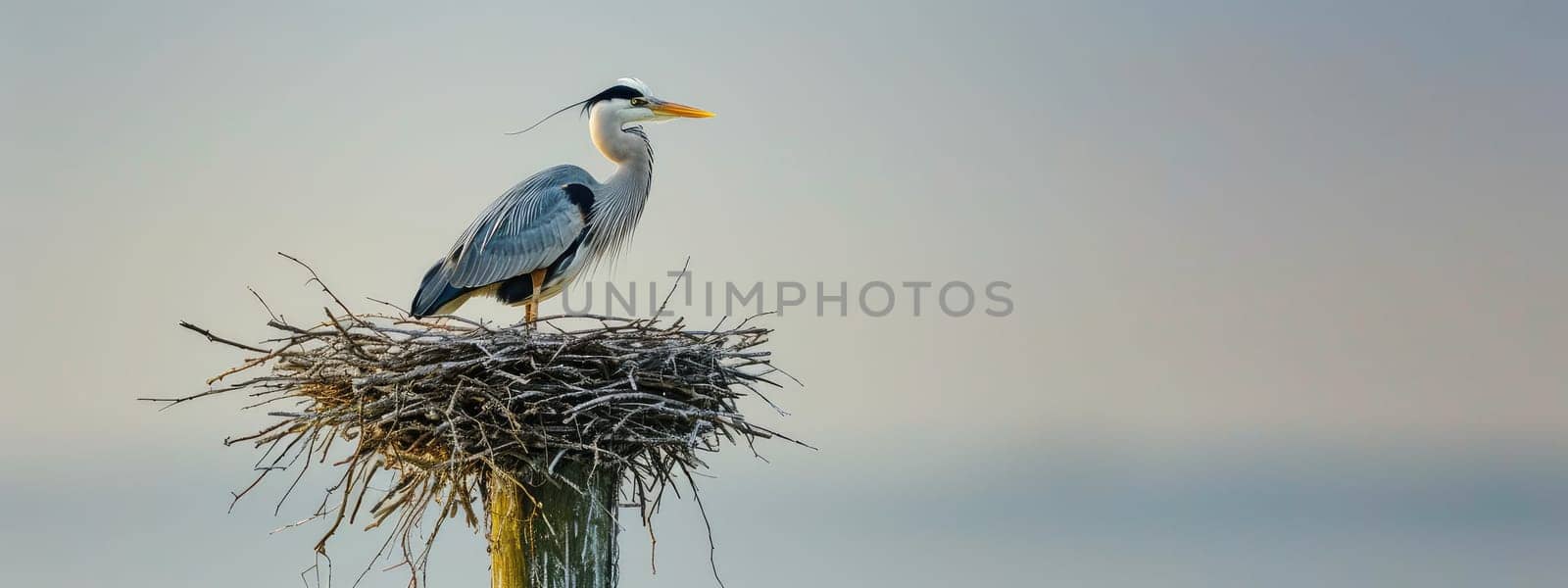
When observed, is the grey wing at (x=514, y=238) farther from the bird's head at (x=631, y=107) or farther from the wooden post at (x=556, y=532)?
the wooden post at (x=556, y=532)

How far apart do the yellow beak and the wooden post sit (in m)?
3.78

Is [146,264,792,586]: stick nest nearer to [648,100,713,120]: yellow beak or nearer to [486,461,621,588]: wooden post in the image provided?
[486,461,621,588]: wooden post

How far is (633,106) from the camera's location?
28.6ft

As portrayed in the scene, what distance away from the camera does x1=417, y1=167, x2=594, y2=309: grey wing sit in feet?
26.7

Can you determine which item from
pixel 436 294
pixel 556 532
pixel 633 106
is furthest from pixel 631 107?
pixel 556 532

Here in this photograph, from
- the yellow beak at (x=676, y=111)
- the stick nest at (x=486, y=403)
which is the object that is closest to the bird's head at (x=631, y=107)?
the yellow beak at (x=676, y=111)

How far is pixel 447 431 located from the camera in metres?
5.53

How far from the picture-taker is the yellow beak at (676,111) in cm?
878

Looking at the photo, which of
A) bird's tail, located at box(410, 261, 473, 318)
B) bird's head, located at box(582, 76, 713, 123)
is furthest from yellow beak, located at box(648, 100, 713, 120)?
bird's tail, located at box(410, 261, 473, 318)

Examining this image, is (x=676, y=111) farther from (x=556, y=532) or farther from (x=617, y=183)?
(x=556, y=532)

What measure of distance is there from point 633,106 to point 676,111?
0.98 feet

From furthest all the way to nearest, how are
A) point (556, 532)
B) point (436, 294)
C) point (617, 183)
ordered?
point (617, 183), point (436, 294), point (556, 532)

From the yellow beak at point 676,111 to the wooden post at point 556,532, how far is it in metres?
3.78

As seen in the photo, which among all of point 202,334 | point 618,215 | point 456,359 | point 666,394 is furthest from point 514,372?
point 618,215
